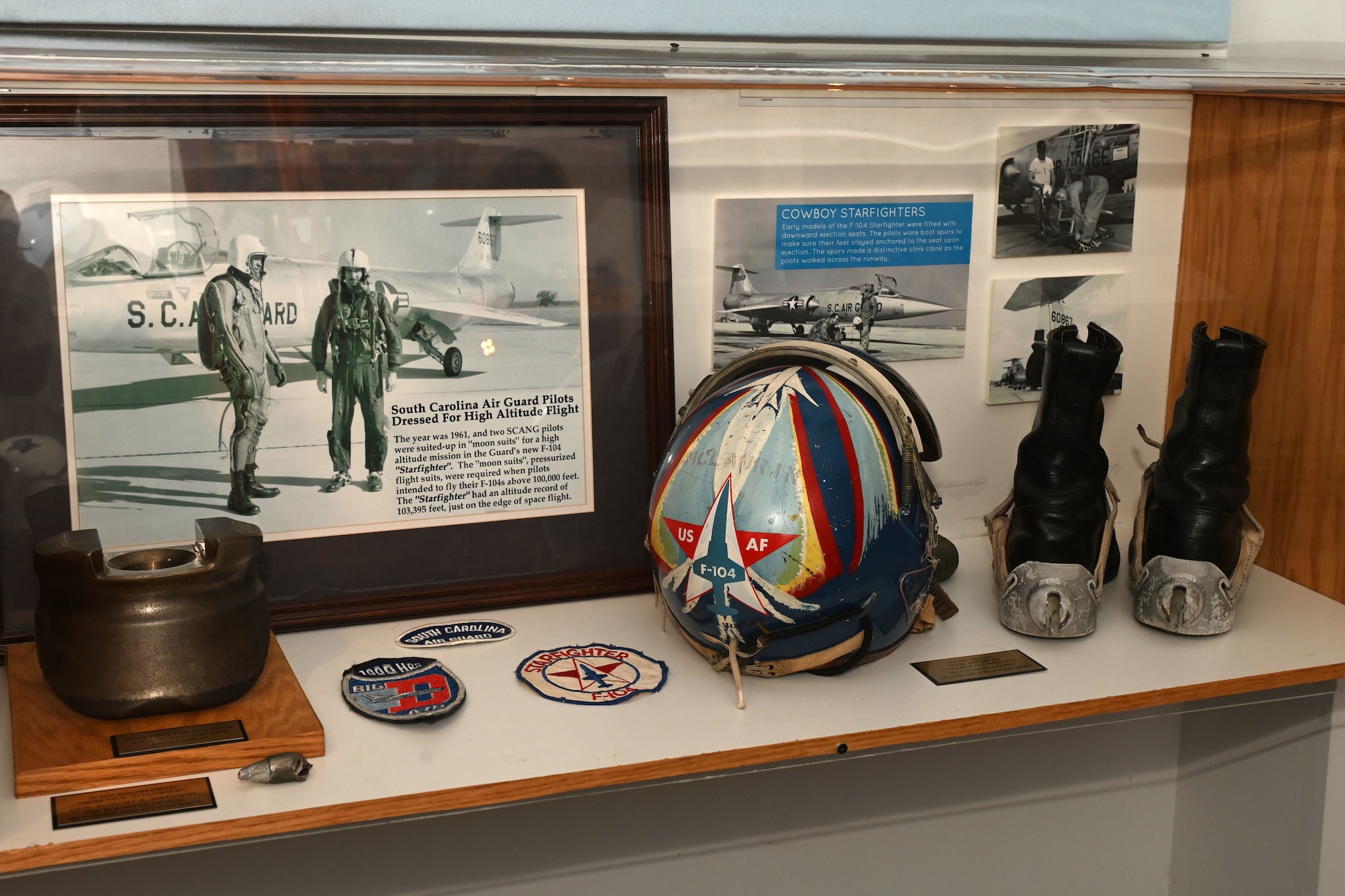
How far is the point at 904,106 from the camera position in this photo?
1.09 m

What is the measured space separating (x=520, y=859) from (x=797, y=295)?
573mm

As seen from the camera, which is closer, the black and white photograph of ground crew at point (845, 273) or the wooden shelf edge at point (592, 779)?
the wooden shelf edge at point (592, 779)

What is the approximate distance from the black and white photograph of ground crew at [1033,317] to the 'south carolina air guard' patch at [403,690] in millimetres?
616

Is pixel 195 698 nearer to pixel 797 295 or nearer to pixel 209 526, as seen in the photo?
pixel 209 526

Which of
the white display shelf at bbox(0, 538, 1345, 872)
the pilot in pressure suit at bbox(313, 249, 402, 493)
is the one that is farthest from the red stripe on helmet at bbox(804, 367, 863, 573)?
the pilot in pressure suit at bbox(313, 249, 402, 493)

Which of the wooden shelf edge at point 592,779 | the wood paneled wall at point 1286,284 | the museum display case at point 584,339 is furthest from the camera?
the wood paneled wall at point 1286,284

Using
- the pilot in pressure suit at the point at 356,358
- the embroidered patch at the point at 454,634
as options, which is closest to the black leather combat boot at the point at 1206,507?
the embroidered patch at the point at 454,634

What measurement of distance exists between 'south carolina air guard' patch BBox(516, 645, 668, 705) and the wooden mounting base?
0.17 metres

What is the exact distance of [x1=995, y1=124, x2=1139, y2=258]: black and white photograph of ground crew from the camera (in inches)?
44.6

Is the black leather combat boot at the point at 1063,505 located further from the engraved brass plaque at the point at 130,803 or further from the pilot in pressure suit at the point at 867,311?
the engraved brass plaque at the point at 130,803

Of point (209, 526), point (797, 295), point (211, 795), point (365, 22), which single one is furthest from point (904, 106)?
point (211, 795)

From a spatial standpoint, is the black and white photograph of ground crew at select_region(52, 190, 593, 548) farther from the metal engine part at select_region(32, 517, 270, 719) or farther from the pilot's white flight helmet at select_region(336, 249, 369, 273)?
the metal engine part at select_region(32, 517, 270, 719)

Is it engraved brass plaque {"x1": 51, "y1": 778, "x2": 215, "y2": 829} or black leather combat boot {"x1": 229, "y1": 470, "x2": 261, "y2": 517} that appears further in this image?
black leather combat boot {"x1": 229, "y1": 470, "x2": 261, "y2": 517}

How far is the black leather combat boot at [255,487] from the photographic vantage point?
0.94 metres
